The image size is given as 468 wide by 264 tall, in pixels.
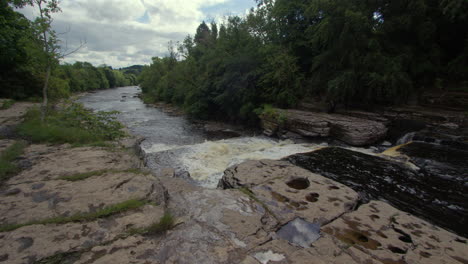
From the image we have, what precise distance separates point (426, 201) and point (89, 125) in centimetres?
943

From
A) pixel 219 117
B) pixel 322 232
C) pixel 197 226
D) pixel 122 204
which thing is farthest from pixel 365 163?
pixel 219 117

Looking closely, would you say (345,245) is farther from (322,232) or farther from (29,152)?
(29,152)

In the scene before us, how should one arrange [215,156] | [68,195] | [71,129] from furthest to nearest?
[215,156] → [71,129] → [68,195]

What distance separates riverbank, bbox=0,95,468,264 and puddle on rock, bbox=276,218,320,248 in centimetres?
1

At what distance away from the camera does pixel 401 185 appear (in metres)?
5.43

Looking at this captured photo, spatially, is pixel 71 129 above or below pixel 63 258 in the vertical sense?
above

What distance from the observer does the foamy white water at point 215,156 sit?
704cm

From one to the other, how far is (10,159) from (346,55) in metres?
14.8

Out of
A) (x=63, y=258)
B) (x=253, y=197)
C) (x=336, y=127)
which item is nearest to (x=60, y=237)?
(x=63, y=258)

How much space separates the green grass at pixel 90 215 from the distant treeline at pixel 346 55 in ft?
39.9

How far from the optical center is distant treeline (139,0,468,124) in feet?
34.9

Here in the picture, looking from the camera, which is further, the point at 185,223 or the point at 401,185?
the point at 401,185

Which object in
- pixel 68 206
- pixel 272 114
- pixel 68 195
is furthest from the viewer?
pixel 272 114

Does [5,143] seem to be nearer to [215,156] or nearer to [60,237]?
[60,237]
